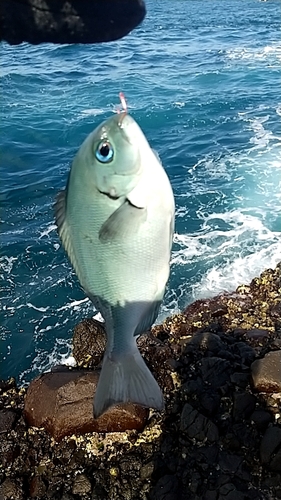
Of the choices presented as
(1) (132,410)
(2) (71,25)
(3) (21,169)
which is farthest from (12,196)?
(2) (71,25)

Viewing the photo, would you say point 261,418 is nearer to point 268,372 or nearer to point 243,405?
point 243,405

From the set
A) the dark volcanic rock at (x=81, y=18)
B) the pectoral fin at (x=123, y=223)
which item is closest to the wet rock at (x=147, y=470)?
the pectoral fin at (x=123, y=223)

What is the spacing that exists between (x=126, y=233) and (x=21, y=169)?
12666 mm

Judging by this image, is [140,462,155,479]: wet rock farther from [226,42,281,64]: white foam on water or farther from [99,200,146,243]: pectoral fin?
[226,42,281,64]: white foam on water

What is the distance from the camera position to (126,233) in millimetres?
1767

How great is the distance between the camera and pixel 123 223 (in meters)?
1.73

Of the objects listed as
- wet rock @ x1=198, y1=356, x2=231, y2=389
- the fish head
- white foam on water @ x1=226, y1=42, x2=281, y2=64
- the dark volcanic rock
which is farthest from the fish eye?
white foam on water @ x1=226, y1=42, x2=281, y2=64

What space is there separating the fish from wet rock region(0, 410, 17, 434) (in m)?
3.63

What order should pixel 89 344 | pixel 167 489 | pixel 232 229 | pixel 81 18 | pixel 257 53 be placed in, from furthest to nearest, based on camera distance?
pixel 257 53
pixel 232 229
pixel 89 344
pixel 167 489
pixel 81 18

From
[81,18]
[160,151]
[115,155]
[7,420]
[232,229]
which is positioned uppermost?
[81,18]

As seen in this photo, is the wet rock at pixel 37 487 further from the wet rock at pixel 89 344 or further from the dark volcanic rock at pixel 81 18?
the dark volcanic rock at pixel 81 18

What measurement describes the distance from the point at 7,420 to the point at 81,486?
1169mm

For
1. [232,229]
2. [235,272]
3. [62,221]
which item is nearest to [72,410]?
[62,221]

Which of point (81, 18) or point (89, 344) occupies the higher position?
point (81, 18)
